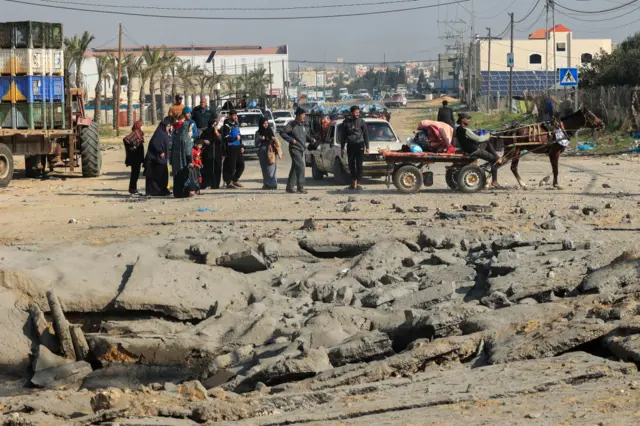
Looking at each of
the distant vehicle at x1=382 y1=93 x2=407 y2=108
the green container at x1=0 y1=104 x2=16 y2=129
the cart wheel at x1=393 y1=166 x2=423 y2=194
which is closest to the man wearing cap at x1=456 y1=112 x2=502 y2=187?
the cart wheel at x1=393 y1=166 x2=423 y2=194

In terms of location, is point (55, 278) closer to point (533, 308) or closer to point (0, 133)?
point (533, 308)

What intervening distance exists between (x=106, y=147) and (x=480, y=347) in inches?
1455

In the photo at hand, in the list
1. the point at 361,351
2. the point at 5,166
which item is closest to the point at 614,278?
the point at 361,351

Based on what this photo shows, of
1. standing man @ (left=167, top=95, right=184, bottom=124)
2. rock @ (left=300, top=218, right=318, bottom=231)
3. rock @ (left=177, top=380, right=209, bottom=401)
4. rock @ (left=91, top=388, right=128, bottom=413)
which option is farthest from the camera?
standing man @ (left=167, top=95, right=184, bottom=124)

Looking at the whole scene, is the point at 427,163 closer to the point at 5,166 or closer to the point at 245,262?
the point at 245,262

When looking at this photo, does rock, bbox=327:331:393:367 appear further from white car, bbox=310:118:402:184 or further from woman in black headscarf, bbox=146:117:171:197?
white car, bbox=310:118:402:184

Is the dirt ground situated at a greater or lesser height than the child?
lesser

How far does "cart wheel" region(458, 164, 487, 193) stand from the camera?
19.0 meters

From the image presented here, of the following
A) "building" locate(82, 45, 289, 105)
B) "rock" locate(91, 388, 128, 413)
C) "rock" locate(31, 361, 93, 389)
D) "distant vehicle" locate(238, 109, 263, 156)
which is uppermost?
"building" locate(82, 45, 289, 105)

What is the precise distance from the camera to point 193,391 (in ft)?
24.3

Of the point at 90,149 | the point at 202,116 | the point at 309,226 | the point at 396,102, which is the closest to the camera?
the point at 309,226

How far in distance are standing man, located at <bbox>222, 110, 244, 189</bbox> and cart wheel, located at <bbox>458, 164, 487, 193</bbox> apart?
4849mm

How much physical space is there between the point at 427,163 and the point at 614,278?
401 inches

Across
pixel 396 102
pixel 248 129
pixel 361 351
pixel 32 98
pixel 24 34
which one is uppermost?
pixel 396 102
